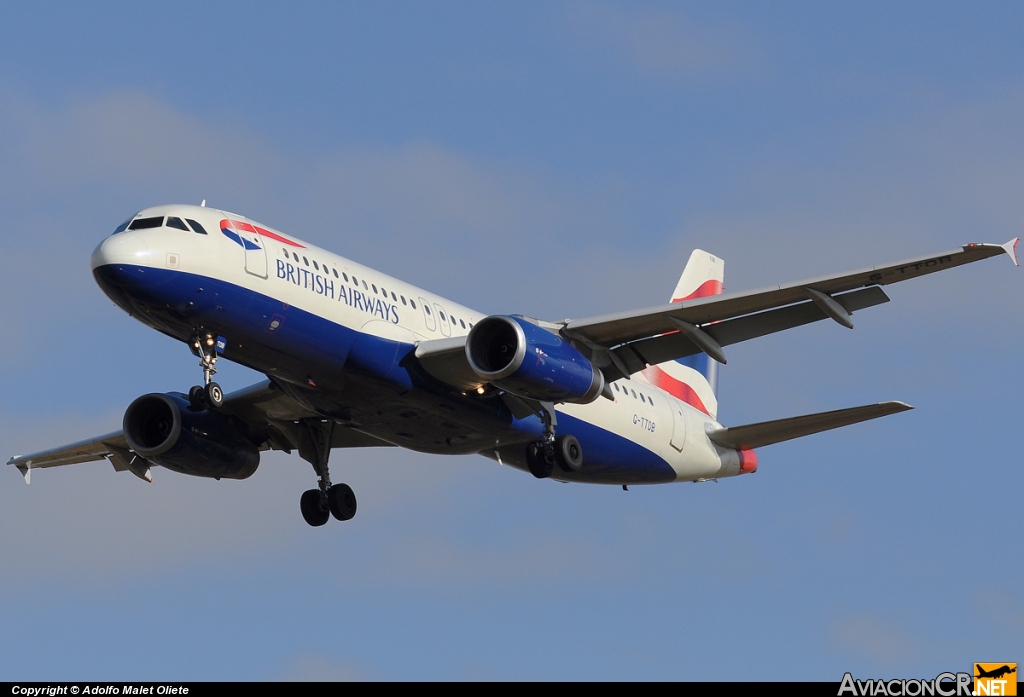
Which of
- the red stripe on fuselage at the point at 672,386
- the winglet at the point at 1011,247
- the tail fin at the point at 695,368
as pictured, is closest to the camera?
the winglet at the point at 1011,247

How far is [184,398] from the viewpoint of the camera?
131 feet

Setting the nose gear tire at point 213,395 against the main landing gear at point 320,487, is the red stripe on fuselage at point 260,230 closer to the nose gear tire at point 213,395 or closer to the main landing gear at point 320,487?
the nose gear tire at point 213,395

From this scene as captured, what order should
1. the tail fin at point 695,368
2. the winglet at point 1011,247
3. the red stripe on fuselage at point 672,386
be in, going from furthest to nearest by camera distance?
the tail fin at point 695,368 → the red stripe on fuselage at point 672,386 → the winglet at point 1011,247

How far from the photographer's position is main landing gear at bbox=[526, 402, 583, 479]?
3809 centimetres

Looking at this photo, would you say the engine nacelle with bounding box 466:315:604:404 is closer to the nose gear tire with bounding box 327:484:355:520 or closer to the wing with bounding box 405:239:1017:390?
the wing with bounding box 405:239:1017:390

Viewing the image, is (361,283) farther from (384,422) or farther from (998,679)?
(998,679)

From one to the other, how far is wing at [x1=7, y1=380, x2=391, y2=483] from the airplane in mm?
56

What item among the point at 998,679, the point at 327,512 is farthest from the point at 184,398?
the point at 998,679

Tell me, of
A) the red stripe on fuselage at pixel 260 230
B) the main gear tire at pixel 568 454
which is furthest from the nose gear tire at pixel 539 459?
the red stripe on fuselage at pixel 260 230

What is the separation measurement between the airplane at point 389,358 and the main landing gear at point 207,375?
0.04 metres

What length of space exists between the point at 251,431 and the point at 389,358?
7649 mm

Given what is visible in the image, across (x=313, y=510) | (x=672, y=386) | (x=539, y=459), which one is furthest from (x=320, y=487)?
(x=672, y=386)

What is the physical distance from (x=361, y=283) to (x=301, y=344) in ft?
7.57

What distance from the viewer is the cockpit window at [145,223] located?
33.0m
